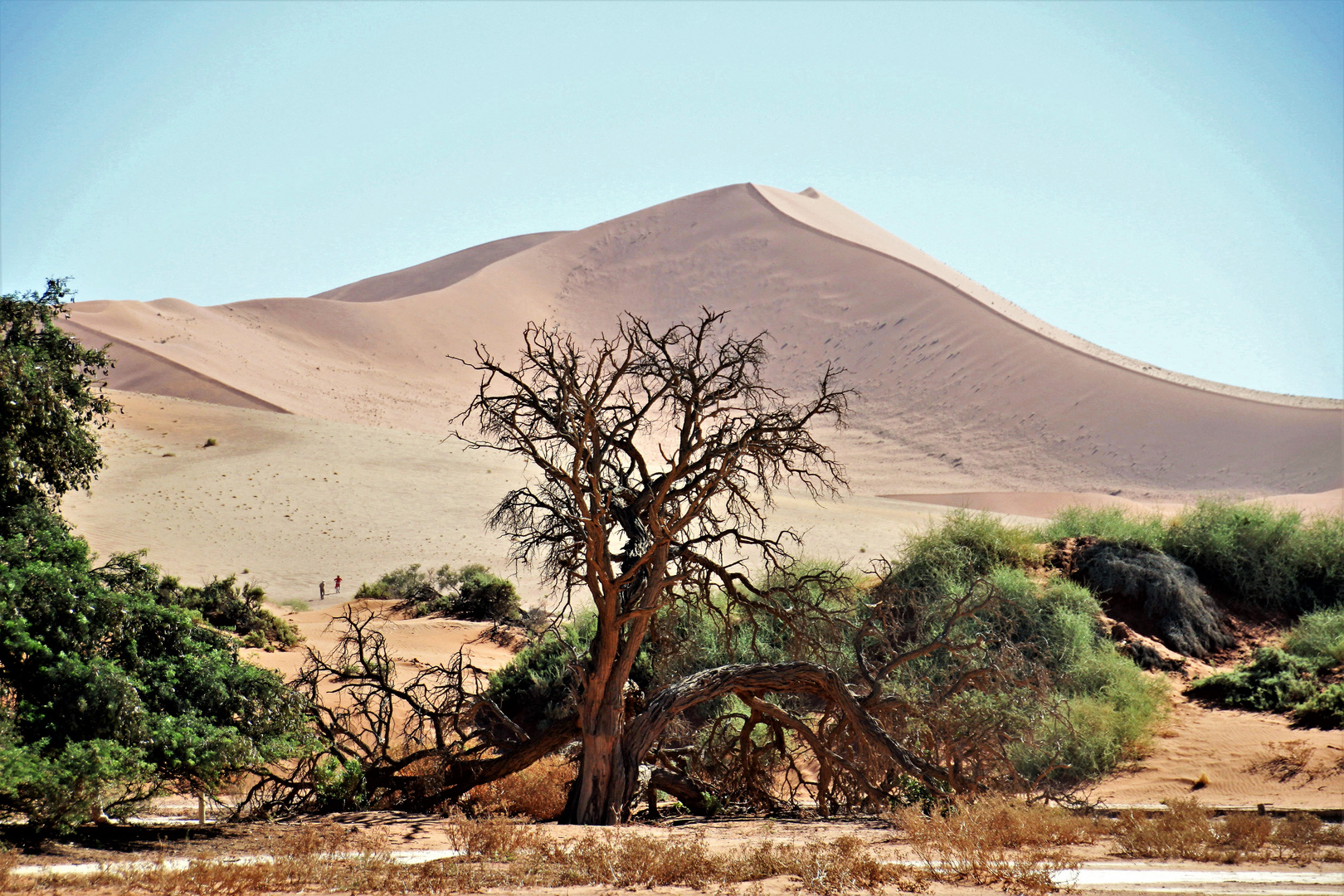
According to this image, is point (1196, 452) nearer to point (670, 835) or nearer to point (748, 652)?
point (748, 652)

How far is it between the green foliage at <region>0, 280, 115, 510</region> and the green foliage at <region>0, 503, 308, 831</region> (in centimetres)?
46

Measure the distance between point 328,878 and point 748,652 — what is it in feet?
30.1

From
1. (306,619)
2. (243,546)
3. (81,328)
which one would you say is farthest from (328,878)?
(81,328)

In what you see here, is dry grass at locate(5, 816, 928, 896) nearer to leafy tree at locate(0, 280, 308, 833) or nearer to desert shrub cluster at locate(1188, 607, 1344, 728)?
leafy tree at locate(0, 280, 308, 833)

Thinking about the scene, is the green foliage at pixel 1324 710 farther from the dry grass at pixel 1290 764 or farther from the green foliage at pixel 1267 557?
the green foliage at pixel 1267 557

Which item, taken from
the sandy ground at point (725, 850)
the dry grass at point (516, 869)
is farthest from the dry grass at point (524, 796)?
the dry grass at point (516, 869)

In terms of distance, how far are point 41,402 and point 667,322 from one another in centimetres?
8133

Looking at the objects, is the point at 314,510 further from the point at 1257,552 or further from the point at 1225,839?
the point at 1225,839

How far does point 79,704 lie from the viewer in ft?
22.0

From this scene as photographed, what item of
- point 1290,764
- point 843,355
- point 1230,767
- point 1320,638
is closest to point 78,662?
point 1230,767

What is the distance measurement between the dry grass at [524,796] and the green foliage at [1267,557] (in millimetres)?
13735

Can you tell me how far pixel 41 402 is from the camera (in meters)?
8.27

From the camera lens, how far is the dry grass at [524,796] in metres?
9.49

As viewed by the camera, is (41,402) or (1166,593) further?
(1166,593)
